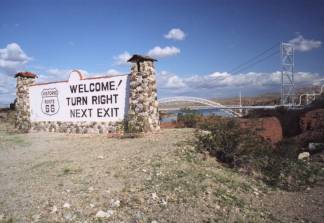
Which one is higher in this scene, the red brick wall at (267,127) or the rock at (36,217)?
the red brick wall at (267,127)

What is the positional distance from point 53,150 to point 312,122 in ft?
30.3

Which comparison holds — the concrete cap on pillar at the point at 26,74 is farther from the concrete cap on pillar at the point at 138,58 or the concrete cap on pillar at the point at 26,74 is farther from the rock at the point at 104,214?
the rock at the point at 104,214

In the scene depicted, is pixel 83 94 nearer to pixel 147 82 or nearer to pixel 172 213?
pixel 147 82

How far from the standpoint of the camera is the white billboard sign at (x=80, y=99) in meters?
13.5

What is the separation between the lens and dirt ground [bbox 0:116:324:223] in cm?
503

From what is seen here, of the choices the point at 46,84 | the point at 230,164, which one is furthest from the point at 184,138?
the point at 46,84

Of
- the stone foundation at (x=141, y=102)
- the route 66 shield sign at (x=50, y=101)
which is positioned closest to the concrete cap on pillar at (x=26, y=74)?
the route 66 shield sign at (x=50, y=101)

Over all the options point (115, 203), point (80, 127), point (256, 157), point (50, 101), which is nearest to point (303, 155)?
point (256, 157)

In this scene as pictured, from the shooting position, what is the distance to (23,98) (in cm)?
1766

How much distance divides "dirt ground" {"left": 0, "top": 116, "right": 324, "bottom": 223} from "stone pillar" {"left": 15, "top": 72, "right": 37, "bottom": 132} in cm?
888

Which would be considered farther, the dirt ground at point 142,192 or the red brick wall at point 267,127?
the red brick wall at point 267,127

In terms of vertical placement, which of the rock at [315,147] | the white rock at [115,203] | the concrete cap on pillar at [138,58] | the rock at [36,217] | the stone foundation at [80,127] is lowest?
the rock at [36,217]

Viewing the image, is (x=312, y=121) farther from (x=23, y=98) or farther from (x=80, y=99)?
(x=23, y=98)

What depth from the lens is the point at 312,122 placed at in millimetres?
12336
